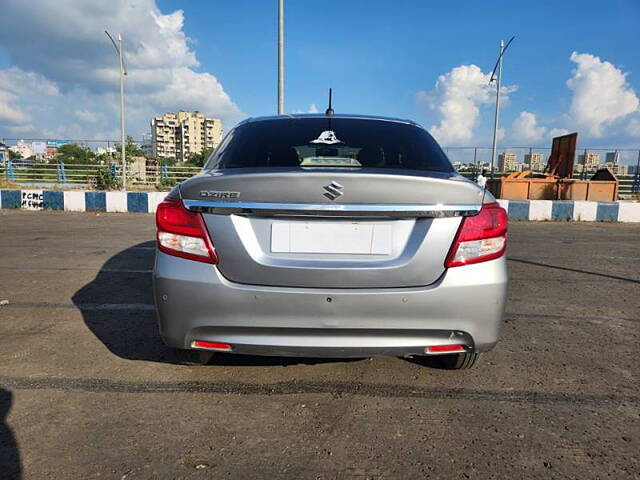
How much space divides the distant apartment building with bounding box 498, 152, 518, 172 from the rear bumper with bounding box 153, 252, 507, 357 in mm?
22827

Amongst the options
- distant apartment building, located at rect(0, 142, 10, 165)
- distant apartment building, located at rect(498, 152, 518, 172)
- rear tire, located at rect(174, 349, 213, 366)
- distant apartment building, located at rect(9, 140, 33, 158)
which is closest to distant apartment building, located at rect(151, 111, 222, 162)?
distant apartment building, located at rect(9, 140, 33, 158)

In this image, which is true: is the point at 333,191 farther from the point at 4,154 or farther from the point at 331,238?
the point at 4,154

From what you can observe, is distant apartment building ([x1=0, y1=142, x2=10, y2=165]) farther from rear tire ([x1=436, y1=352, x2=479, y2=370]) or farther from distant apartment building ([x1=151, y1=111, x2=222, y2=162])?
distant apartment building ([x1=151, y1=111, x2=222, y2=162])

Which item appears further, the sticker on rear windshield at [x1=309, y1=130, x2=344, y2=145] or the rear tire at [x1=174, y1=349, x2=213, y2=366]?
the sticker on rear windshield at [x1=309, y1=130, x2=344, y2=145]

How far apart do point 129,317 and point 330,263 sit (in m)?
2.39

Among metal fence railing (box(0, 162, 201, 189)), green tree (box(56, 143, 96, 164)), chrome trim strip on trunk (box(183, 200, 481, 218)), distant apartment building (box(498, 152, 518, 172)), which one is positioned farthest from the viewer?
green tree (box(56, 143, 96, 164))

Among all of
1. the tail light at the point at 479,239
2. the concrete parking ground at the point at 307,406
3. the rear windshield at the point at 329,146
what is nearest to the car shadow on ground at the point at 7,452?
the concrete parking ground at the point at 307,406

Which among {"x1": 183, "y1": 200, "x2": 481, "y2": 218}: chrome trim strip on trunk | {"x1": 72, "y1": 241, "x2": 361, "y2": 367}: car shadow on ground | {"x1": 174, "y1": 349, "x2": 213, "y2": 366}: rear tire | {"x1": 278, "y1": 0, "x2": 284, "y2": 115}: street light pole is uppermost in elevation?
{"x1": 278, "y1": 0, "x2": 284, "y2": 115}: street light pole

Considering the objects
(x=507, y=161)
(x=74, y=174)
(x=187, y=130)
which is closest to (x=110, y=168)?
(x=74, y=174)

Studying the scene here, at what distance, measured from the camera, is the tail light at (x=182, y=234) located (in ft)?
7.18

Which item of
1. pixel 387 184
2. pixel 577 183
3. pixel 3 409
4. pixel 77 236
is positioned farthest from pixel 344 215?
pixel 577 183

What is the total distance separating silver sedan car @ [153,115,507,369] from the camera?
2135 mm

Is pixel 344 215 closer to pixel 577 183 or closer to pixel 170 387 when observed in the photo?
pixel 170 387

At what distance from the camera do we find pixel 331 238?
7.06ft
